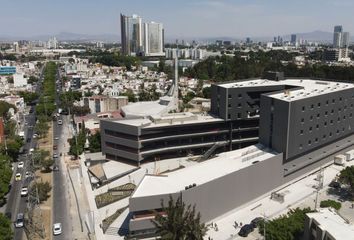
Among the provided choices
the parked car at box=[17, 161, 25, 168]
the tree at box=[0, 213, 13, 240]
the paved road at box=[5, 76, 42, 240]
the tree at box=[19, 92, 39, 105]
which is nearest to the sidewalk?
the tree at box=[0, 213, 13, 240]

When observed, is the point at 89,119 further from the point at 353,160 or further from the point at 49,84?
the point at 49,84

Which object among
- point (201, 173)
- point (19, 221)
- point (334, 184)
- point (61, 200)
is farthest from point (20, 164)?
point (334, 184)

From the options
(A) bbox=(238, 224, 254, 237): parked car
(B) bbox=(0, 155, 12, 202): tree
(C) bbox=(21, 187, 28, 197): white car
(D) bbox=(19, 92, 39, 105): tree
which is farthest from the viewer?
(D) bbox=(19, 92, 39, 105): tree

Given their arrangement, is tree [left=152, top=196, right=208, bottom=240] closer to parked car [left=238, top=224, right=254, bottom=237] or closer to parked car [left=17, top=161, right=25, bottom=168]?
parked car [left=238, top=224, right=254, bottom=237]

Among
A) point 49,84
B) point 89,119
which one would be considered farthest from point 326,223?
point 49,84

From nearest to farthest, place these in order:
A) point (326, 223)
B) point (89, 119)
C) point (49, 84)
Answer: point (326, 223), point (89, 119), point (49, 84)

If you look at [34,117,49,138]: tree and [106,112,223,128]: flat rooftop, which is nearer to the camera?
[106,112,223,128]: flat rooftop

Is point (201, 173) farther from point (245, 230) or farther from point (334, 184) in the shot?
point (334, 184)
